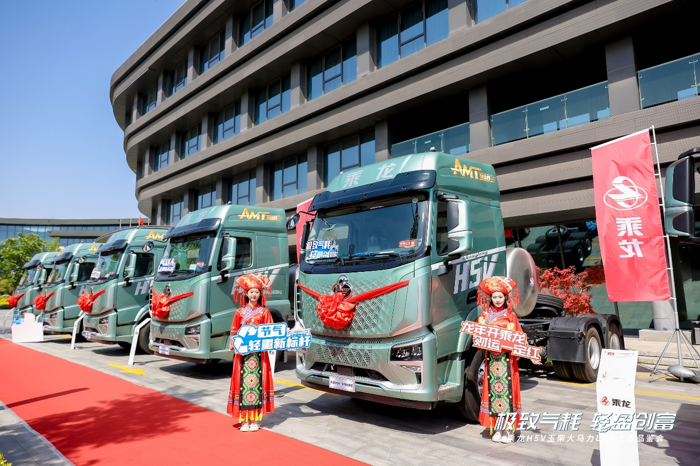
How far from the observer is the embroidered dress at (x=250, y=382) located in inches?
230

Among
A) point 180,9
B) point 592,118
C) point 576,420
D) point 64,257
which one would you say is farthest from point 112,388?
point 180,9

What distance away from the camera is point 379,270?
→ 571 centimetres

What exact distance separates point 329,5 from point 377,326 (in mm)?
17780

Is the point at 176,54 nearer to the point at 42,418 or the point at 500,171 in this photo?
the point at 500,171

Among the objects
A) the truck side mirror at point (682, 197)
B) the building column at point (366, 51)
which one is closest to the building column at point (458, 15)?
the building column at point (366, 51)

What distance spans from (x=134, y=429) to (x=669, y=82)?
45.6 ft

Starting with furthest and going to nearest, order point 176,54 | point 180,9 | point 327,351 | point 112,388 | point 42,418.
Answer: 1. point 176,54
2. point 180,9
3. point 112,388
4. point 42,418
5. point 327,351

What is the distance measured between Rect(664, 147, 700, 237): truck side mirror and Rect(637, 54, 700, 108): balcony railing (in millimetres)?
9173

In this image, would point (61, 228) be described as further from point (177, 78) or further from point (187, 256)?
point (187, 256)

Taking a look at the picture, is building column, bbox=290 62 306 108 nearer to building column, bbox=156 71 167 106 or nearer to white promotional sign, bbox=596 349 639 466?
building column, bbox=156 71 167 106

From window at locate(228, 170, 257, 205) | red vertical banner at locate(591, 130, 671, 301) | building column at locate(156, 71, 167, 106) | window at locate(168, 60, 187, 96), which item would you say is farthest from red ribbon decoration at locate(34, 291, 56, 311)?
building column at locate(156, 71, 167, 106)

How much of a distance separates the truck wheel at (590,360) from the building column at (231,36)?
2295 cm

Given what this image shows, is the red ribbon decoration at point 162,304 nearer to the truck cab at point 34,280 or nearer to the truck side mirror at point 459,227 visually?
the truck side mirror at point 459,227

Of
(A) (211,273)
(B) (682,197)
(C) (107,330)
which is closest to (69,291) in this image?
(C) (107,330)
